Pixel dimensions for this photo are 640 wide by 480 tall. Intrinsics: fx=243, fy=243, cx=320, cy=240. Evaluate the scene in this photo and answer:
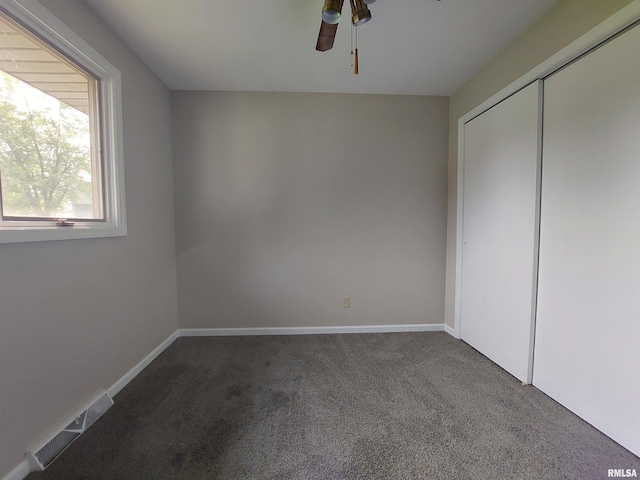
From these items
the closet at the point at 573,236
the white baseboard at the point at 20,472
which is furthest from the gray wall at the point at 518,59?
the white baseboard at the point at 20,472

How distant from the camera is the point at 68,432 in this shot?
50.8 inches

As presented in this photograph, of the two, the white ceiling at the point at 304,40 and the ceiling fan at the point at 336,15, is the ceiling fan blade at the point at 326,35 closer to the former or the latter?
the ceiling fan at the point at 336,15

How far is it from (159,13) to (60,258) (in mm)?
1587

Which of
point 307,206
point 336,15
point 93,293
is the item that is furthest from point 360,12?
point 93,293

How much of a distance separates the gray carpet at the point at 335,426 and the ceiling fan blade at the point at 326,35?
7.15 feet

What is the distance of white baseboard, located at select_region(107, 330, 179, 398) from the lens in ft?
5.43

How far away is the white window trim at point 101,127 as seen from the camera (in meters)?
1.13

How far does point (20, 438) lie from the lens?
1.10 meters

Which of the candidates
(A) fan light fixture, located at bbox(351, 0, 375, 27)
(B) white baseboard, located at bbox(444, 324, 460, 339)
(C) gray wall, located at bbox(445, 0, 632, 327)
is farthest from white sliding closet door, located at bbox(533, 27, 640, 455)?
(A) fan light fixture, located at bbox(351, 0, 375, 27)

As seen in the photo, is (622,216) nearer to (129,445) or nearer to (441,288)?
(441,288)

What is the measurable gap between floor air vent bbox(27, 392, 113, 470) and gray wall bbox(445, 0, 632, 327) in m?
2.92

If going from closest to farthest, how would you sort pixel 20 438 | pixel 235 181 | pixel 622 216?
pixel 20 438
pixel 622 216
pixel 235 181

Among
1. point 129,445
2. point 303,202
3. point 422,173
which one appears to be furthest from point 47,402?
point 422,173

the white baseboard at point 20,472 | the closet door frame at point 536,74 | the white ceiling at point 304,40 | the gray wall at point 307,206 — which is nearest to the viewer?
the white baseboard at point 20,472
